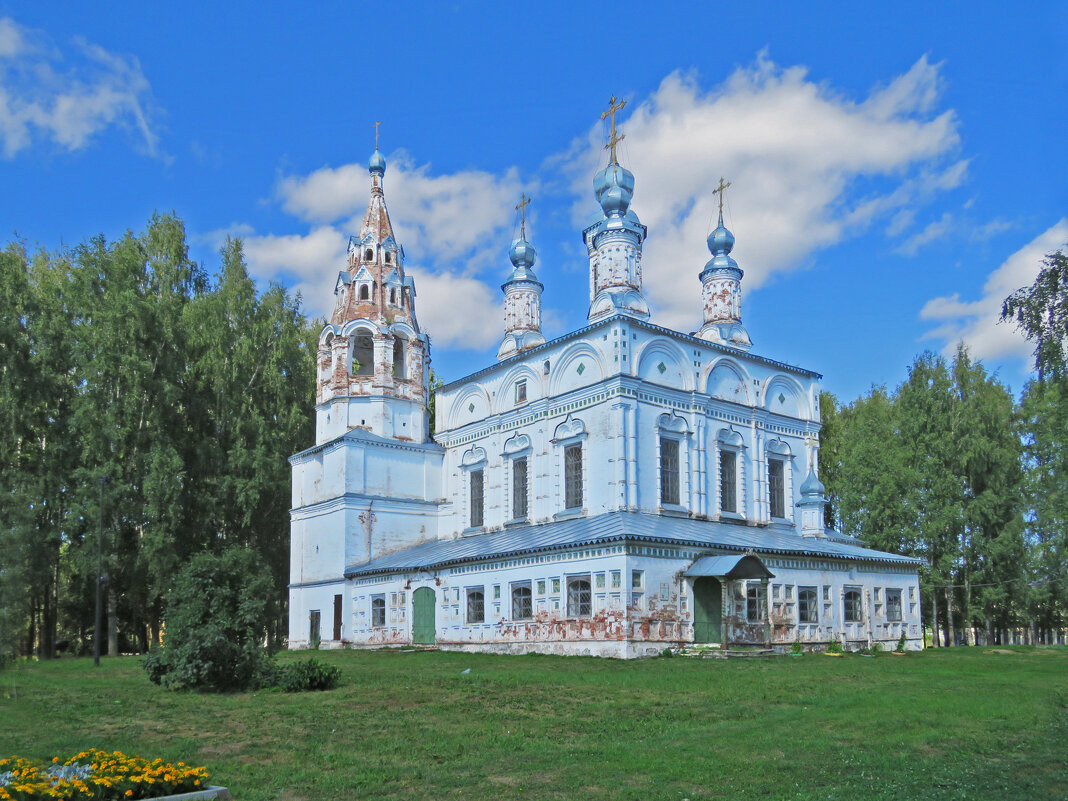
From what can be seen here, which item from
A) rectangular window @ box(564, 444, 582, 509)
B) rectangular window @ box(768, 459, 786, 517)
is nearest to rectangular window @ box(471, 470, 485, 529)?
rectangular window @ box(564, 444, 582, 509)

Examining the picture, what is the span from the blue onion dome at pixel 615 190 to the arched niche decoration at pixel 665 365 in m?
5.52

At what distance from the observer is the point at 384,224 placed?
33281 mm

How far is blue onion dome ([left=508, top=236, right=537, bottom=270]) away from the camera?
33.6m

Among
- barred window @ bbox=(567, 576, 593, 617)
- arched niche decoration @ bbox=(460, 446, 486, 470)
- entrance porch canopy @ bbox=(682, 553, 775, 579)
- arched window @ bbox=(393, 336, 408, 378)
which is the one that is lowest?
barred window @ bbox=(567, 576, 593, 617)

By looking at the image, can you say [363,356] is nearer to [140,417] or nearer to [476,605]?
[140,417]

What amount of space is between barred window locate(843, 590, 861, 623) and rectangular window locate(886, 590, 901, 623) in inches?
57.9

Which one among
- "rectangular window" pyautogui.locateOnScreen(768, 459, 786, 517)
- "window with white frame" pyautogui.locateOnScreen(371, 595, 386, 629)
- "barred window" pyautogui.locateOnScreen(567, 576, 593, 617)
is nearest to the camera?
"barred window" pyautogui.locateOnScreen(567, 576, 593, 617)

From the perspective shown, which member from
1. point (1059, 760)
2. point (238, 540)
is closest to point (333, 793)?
point (1059, 760)

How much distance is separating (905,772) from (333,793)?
450 centimetres

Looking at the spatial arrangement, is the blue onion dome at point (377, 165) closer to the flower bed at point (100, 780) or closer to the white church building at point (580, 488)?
the white church building at point (580, 488)

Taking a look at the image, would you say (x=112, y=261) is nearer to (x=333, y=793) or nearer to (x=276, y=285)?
(x=276, y=285)

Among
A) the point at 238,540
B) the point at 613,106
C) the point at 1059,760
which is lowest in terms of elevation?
the point at 1059,760

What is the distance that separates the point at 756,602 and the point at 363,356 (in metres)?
16.8

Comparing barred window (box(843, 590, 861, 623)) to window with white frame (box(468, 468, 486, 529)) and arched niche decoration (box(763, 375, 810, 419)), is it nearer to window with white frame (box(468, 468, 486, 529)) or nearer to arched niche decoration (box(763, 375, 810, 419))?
arched niche decoration (box(763, 375, 810, 419))
